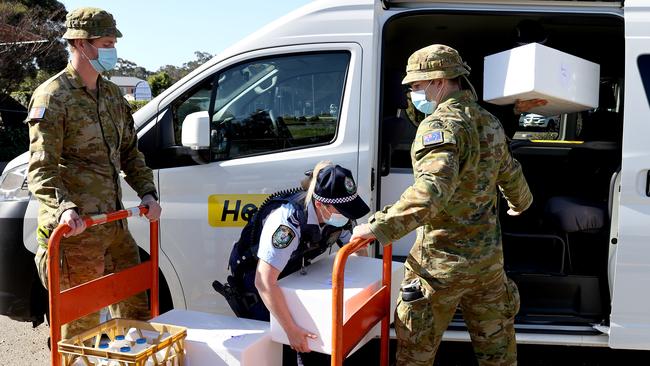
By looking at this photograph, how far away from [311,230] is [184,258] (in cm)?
122

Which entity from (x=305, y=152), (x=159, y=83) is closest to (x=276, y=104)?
(x=305, y=152)

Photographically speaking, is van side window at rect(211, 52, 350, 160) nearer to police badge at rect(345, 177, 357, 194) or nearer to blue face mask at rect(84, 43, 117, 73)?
blue face mask at rect(84, 43, 117, 73)

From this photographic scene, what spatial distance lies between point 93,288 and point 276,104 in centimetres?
147

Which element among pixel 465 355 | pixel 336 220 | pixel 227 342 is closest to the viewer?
pixel 227 342

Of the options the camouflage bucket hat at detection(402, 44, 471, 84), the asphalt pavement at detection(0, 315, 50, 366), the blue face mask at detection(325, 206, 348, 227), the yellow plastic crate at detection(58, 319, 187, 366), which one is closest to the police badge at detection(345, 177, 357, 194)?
the blue face mask at detection(325, 206, 348, 227)

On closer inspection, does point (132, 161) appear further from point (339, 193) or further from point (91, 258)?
point (339, 193)

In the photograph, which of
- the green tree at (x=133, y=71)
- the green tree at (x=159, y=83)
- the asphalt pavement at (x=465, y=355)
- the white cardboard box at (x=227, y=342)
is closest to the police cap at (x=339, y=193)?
the white cardboard box at (x=227, y=342)

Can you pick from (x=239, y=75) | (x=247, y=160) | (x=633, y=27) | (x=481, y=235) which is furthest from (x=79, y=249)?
(x=633, y=27)

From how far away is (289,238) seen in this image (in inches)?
95.0

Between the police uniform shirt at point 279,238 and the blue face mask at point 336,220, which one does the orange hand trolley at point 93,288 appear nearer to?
the police uniform shirt at point 279,238

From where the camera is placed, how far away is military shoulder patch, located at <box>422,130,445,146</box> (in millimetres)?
2279

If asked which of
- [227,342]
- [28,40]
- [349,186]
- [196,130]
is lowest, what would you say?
[227,342]

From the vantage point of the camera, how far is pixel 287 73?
3.48 meters

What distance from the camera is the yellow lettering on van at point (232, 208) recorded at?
3.41 meters
